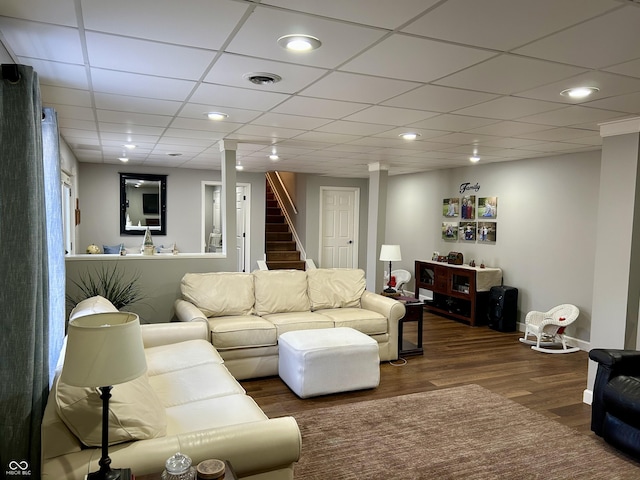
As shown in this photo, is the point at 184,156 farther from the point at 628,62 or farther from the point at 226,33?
the point at 628,62

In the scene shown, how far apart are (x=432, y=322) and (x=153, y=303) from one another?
4.08m

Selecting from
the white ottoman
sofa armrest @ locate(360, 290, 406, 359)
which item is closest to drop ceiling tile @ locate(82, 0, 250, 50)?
the white ottoman

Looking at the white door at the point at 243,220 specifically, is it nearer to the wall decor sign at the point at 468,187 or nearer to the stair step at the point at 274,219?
the stair step at the point at 274,219

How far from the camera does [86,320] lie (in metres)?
1.77

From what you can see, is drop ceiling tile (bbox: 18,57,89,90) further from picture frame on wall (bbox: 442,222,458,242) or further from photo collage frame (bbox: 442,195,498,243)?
picture frame on wall (bbox: 442,222,458,242)

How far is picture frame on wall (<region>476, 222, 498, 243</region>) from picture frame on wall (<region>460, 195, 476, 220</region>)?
22cm

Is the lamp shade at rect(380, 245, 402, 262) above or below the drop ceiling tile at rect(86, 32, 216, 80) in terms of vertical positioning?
below

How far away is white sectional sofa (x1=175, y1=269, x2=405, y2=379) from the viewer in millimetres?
4289

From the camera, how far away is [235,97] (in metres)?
3.17

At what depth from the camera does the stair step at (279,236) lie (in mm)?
10023

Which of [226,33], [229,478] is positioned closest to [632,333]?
[229,478]

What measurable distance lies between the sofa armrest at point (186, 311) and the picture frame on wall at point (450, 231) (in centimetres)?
470

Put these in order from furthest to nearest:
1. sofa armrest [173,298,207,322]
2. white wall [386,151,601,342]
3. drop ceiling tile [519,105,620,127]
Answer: white wall [386,151,601,342] < sofa armrest [173,298,207,322] < drop ceiling tile [519,105,620,127]

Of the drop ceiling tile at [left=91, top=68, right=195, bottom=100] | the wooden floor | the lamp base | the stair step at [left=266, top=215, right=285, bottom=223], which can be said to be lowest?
the wooden floor
